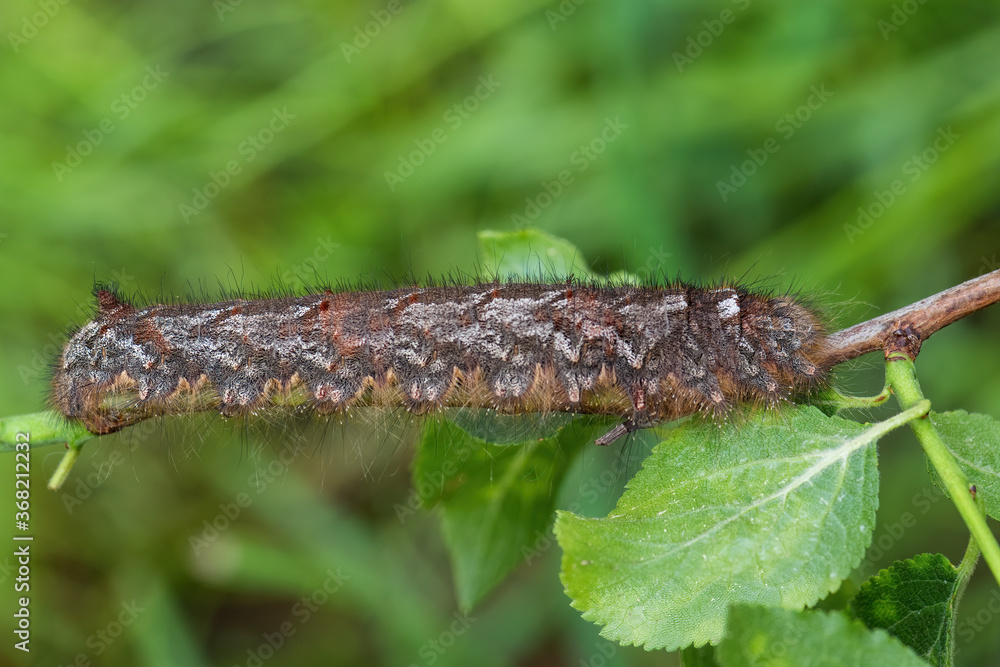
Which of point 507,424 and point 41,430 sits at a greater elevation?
point 41,430

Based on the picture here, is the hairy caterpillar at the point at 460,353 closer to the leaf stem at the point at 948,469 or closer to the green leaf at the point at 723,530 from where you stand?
the green leaf at the point at 723,530

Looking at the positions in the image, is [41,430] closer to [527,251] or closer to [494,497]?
[494,497]

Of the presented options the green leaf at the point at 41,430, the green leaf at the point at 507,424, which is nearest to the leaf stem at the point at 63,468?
the green leaf at the point at 41,430

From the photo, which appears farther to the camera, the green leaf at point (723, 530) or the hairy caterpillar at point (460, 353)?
the hairy caterpillar at point (460, 353)

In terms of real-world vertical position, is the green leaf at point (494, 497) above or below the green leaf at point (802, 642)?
above

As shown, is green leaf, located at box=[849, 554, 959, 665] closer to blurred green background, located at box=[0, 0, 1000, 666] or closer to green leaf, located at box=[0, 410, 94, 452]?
green leaf, located at box=[0, 410, 94, 452]

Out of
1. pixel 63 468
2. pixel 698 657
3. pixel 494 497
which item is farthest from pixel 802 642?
pixel 63 468

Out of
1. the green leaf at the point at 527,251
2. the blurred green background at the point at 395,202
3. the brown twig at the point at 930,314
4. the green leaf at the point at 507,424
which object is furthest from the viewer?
the blurred green background at the point at 395,202

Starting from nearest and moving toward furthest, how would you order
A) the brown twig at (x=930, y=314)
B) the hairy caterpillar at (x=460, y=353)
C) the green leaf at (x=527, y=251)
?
the brown twig at (x=930, y=314)
the hairy caterpillar at (x=460, y=353)
the green leaf at (x=527, y=251)
